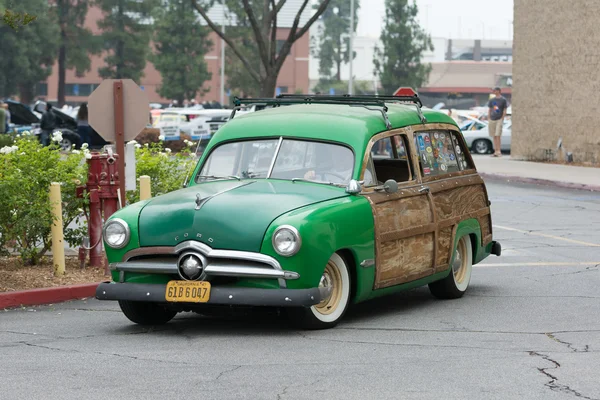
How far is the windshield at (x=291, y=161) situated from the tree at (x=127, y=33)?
2688 inches

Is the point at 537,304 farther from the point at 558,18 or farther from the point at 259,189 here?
the point at 558,18

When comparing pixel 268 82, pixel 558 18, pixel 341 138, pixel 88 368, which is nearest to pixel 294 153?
pixel 341 138

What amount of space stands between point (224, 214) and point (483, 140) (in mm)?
32725

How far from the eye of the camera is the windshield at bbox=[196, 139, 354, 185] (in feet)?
30.8

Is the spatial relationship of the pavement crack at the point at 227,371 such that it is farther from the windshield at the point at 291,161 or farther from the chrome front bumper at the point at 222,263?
the windshield at the point at 291,161

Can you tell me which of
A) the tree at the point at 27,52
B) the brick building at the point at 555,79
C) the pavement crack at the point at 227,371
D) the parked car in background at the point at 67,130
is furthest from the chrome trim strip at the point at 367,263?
the tree at the point at 27,52

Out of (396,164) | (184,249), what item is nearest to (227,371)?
(184,249)

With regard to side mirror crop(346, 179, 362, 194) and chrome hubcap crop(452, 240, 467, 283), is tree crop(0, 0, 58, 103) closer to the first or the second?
chrome hubcap crop(452, 240, 467, 283)

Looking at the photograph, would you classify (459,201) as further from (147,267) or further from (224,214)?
(147,267)

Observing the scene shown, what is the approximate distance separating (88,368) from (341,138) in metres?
3.15

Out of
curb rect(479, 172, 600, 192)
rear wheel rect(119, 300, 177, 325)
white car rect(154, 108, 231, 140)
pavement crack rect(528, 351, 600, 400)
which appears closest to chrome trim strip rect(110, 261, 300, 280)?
rear wheel rect(119, 300, 177, 325)

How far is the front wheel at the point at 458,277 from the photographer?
412 inches

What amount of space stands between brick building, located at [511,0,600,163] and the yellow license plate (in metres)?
23.6

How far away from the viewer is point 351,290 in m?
8.99
